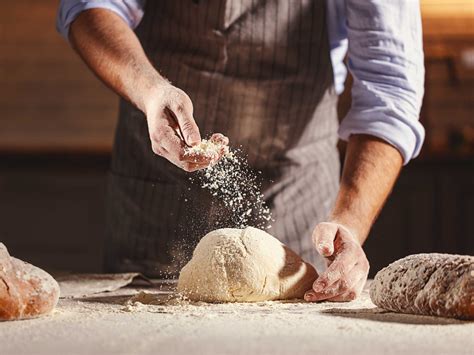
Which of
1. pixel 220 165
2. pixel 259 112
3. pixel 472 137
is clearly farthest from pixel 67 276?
pixel 472 137

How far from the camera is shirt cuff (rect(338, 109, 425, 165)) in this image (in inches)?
68.2

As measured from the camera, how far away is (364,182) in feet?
5.49

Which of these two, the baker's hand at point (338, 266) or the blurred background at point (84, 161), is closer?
the baker's hand at point (338, 266)

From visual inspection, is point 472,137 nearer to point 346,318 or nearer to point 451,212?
point 451,212

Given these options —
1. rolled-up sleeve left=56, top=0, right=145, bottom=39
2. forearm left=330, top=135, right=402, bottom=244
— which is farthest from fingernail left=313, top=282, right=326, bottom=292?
rolled-up sleeve left=56, top=0, right=145, bottom=39

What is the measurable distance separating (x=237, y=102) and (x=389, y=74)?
1.17 ft

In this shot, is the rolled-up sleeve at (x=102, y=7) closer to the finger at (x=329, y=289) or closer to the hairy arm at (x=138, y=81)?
the hairy arm at (x=138, y=81)

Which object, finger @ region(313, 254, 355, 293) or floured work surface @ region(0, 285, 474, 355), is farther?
finger @ region(313, 254, 355, 293)

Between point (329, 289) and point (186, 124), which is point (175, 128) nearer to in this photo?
point (186, 124)

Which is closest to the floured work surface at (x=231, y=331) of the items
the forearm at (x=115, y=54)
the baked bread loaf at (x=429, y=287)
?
the baked bread loaf at (x=429, y=287)

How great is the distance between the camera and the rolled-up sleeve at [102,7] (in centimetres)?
182

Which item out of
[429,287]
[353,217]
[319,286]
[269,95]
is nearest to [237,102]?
[269,95]

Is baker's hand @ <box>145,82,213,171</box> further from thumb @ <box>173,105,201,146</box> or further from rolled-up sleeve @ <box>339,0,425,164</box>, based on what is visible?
rolled-up sleeve @ <box>339,0,425,164</box>

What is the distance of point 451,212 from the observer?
3.45 meters
